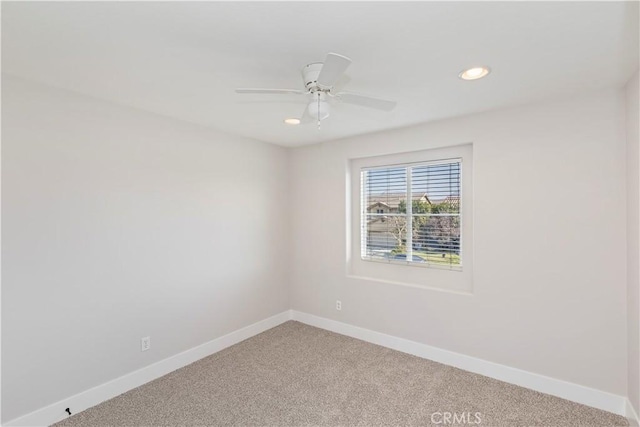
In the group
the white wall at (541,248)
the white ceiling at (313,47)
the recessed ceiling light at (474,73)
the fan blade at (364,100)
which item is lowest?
the white wall at (541,248)

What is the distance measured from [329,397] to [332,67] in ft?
7.95

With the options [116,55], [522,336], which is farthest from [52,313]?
[522,336]

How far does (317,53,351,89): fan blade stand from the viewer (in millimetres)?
1443

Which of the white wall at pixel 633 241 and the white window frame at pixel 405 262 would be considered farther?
the white window frame at pixel 405 262

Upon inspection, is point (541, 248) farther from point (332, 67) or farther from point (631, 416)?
point (332, 67)

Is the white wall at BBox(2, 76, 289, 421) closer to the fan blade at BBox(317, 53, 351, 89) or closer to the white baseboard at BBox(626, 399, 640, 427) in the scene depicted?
the fan blade at BBox(317, 53, 351, 89)

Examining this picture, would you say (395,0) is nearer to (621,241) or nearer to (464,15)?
(464,15)

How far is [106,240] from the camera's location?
8.43 feet

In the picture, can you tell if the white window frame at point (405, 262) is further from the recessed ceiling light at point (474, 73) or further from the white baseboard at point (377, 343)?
the recessed ceiling light at point (474, 73)

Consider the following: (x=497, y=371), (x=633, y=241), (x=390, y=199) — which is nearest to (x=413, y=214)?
(x=390, y=199)

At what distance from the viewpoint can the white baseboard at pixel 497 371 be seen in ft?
7.79

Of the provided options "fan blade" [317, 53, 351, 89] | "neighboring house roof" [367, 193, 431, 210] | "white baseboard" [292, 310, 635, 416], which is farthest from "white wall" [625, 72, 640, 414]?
"fan blade" [317, 53, 351, 89]

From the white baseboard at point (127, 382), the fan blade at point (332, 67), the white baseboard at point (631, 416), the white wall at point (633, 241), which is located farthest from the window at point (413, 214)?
the fan blade at point (332, 67)

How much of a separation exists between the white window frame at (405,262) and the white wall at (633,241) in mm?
1107
